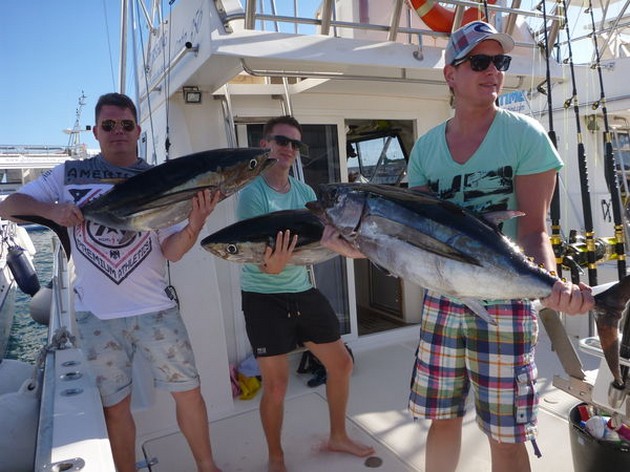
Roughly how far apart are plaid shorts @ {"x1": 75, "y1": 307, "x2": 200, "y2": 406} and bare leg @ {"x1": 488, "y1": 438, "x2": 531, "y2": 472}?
136 centimetres

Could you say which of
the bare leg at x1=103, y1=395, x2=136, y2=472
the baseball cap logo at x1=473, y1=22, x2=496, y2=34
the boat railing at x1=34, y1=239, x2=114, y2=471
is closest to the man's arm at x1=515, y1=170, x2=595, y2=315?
the baseball cap logo at x1=473, y1=22, x2=496, y2=34

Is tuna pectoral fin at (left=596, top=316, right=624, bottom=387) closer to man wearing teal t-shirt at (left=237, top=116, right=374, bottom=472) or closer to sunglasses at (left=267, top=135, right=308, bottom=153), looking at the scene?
man wearing teal t-shirt at (left=237, top=116, right=374, bottom=472)

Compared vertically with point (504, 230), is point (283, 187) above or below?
above

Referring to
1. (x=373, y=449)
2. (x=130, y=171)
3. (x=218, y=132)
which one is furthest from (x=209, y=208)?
(x=218, y=132)

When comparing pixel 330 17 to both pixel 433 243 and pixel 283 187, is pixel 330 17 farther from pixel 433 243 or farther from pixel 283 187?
pixel 433 243

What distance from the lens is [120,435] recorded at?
2121 millimetres

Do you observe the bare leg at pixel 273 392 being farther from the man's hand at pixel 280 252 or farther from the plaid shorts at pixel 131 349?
the man's hand at pixel 280 252

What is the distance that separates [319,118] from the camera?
4.14m

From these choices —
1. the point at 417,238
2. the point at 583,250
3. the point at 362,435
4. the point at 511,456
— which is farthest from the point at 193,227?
the point at 583,250

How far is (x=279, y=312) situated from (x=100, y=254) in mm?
903

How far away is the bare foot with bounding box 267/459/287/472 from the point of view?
2443 millimetres

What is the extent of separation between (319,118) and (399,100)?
879 millimetres

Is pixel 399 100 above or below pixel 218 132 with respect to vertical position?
above

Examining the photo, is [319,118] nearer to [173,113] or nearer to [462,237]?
[173,113]
